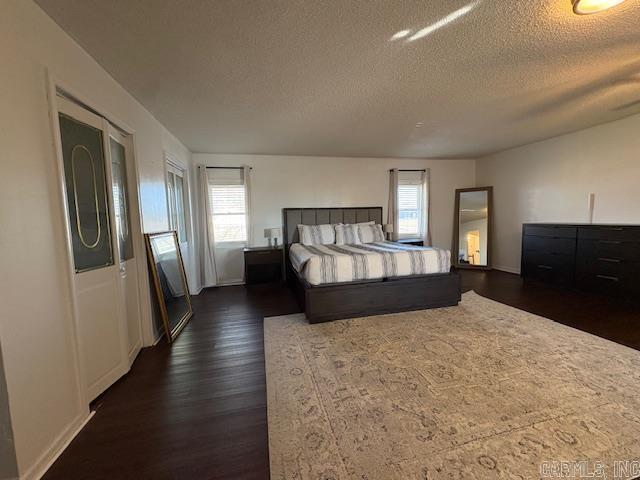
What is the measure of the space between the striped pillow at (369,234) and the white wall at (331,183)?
0.79 meters

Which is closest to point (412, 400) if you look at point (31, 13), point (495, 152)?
point (31, 13)

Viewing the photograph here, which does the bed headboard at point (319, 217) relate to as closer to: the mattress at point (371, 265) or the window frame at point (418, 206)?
the window frame at point (418, 206)

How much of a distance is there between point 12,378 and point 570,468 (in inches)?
105

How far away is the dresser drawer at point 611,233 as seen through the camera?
3.24m

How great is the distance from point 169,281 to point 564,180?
6.19 metres

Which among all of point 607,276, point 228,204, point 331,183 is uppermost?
point 331,183

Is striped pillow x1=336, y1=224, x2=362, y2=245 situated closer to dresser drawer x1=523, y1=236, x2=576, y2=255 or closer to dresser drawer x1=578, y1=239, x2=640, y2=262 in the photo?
dresser drawer x1=523, y1=236, x2=576, y2=255

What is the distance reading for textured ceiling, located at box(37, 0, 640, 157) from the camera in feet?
5.01

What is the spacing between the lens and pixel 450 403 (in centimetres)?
169

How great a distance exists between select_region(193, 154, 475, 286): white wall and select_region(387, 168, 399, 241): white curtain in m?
0.09

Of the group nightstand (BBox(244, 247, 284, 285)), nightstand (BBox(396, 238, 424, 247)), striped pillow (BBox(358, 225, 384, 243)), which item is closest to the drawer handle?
nightstand (BBox(396, 238, 424, 247))

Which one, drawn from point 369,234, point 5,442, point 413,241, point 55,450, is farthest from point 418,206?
point 5,442

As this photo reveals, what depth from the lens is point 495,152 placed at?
5.46 metres

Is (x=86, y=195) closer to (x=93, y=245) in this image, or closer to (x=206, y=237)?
(x=93, y=245)
